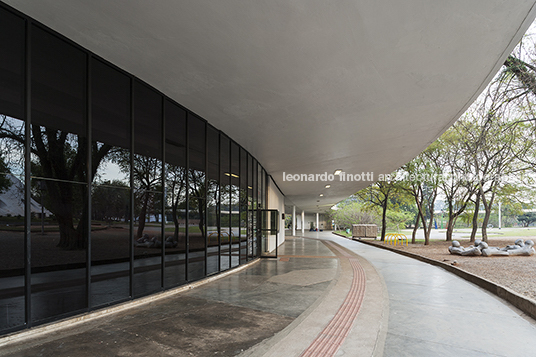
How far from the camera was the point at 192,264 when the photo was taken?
316 inches

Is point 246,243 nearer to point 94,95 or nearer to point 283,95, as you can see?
point 283,95

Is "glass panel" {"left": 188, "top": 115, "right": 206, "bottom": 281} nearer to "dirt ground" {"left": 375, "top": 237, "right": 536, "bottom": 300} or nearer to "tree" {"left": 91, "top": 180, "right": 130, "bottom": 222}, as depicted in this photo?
"tree" {"left": 91, "top": 180, "right": 130, "bottom": 222}

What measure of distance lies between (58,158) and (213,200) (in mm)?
4716

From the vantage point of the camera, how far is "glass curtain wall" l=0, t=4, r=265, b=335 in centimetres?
438

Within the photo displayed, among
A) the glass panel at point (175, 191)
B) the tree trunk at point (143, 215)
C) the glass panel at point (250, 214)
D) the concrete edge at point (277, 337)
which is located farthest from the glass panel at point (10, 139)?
the glass panel at point (250, 214)

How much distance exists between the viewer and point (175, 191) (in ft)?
24.3

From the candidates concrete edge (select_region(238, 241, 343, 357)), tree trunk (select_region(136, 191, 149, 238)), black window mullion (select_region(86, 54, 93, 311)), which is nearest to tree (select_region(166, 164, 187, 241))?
tree trunk (select_region(136, 191, 149, 238))

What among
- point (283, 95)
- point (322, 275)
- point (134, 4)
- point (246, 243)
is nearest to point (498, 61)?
point (283, 95)

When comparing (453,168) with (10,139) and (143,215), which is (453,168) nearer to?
(143,215)

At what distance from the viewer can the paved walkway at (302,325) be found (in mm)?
3982

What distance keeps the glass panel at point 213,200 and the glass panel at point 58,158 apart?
12.3ft

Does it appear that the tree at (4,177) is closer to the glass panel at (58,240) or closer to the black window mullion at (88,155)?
the glass panel at (58,240)

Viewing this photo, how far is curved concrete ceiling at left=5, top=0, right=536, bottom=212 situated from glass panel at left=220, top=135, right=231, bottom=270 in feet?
5.75

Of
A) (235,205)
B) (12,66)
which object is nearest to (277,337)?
(12,66)
